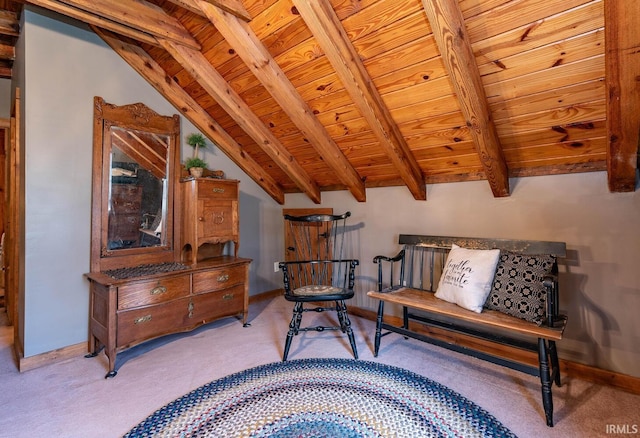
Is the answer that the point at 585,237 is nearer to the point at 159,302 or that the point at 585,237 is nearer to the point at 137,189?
the point at 159,302

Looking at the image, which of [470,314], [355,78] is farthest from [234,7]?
[470,314]

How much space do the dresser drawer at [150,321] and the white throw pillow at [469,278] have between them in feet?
6.73

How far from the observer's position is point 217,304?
9.34 feet

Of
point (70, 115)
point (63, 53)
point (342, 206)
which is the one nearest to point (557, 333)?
point (342, 206)

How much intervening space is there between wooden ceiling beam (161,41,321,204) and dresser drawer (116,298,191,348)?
1.60m

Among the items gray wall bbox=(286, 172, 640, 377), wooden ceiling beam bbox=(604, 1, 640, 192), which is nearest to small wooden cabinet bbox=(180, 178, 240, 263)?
gray wall bbox=(286, 172, 640, 377)

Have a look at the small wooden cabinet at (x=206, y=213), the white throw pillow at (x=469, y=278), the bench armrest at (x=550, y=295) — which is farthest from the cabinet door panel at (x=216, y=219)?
the bench armrest at (x=550, y=295)

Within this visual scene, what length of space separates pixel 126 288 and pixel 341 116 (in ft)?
6.78

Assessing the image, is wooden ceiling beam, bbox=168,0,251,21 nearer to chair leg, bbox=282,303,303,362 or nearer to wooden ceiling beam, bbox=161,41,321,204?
wooden ceiling beam, bbox=161,41,321,204

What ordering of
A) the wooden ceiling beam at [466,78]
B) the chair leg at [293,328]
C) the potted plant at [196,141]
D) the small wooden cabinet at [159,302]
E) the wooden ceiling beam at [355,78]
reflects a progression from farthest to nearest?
the potted plant at [196,141] → the chair leg at [293,328] → the small wooden cabinet at [159,302] → the wooden ceiling beam at [355,78] → the wooden ceiling beam at [466,78]

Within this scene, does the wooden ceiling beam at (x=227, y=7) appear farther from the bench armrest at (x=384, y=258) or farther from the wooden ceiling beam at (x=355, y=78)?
the bench armrest at (x=384, y=258)

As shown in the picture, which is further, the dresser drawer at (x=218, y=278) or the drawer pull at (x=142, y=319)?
the dresser drawer at (x=218, y=278)

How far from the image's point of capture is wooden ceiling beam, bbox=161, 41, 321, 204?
2461 millimetres

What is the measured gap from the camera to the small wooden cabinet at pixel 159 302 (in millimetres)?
2211
